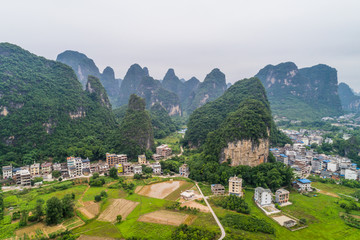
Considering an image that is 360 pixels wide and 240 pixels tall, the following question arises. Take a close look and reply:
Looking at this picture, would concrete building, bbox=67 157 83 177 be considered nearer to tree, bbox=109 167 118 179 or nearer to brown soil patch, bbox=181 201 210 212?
tree, bbox=109 167 118 179

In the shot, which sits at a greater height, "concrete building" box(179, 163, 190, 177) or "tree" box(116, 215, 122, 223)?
"concrete building" box(179, 163, 190, 177)

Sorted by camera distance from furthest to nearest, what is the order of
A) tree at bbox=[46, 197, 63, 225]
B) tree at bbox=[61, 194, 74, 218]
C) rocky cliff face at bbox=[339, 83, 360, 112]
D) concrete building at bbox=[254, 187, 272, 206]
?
rocky cliff face at bbox=[339, 83, 360, 112]
concrete building at bbox=[254, 187, 272, 206]
tree at bbox=[61, 194, 74, 218]
tree at bbox=[46, 197, 63, 225]

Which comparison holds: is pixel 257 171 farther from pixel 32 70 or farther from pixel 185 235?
pixel 32 70

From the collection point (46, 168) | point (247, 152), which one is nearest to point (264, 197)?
point (247, 152)

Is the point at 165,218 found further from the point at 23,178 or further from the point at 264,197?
the point at 23,178

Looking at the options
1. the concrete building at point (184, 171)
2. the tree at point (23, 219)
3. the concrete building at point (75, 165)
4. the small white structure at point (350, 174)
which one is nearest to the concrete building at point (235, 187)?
the concrete building at point (184, 171)

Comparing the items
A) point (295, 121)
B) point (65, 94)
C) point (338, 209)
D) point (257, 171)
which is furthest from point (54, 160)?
point (295, 121)

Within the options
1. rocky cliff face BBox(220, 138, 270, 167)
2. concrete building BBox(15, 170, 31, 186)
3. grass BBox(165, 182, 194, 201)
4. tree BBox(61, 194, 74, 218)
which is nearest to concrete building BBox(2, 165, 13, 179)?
concrete building BBox(15, 170, 31, 186)
